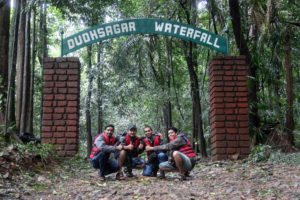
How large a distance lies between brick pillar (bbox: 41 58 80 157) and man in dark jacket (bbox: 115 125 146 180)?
1459 mm

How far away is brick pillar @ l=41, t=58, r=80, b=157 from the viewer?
714 cm

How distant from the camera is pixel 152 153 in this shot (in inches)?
246

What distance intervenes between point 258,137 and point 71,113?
430 cm

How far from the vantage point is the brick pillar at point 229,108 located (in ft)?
23.7

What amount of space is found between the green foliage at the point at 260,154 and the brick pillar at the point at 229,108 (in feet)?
0.77

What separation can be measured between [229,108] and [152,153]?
2084 mm

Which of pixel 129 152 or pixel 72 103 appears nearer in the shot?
pixel 129 152

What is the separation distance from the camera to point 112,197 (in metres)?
4.28

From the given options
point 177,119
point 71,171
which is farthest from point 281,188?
point 177,119

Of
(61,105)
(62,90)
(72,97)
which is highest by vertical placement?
(62,90)

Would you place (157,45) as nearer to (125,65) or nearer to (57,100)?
(125,65)

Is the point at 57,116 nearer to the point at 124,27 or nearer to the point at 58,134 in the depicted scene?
the point at 58,134

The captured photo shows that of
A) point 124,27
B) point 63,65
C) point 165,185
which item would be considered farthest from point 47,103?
point 165,185

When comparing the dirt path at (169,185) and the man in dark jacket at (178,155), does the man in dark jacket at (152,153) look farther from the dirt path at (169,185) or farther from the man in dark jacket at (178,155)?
the dirt path at (169,185)
